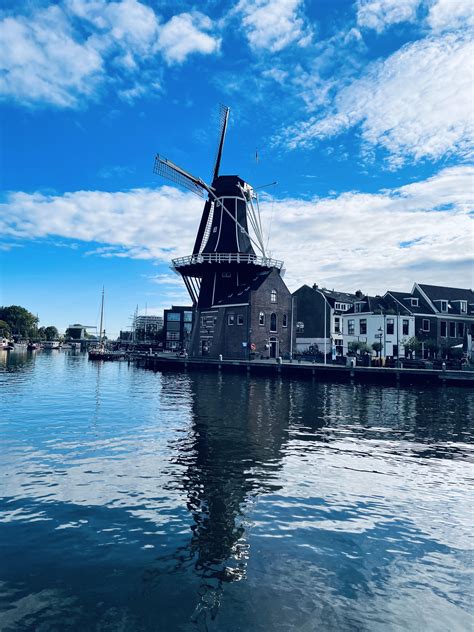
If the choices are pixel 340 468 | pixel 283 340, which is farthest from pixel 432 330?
pixel 340 468

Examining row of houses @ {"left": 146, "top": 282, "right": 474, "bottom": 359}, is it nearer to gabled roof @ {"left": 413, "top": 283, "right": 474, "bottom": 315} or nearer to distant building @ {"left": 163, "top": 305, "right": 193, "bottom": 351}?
gabled roof @ {"left": 413, "top": 283, "right": 474, "bottom": 315}

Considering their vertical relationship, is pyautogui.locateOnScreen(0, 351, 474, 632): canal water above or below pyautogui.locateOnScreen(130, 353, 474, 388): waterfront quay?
below

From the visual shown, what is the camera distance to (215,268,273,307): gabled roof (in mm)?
63031

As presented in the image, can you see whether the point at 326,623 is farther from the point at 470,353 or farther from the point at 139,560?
the point at 470,353

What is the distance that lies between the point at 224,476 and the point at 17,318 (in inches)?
6566

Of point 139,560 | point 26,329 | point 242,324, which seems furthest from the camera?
point 26,329

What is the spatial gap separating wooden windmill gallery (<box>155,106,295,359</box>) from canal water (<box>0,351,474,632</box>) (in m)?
42.9

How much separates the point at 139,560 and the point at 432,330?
64.0 metres

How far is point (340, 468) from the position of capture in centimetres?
1417

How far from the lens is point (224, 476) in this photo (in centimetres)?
1288

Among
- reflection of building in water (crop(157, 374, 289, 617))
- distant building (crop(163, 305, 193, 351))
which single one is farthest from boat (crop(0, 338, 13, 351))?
reflection of building in water (crop(157, 374, 289, 617))

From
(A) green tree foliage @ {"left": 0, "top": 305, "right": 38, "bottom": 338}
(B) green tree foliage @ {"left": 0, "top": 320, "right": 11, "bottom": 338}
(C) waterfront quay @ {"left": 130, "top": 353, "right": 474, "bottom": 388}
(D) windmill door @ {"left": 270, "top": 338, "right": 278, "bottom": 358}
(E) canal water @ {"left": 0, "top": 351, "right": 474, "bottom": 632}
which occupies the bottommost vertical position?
(E) canal water @ {"left": 0, "top": 351, "right": 474, "bottom": 632}

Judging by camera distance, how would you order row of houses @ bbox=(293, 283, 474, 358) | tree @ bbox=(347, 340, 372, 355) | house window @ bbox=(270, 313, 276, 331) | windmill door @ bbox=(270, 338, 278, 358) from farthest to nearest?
windmill door @ bbox=(270, 338, 278, 358) → house window @ bbox=(270, 313, 276, 331) → row of houses @ bbox=(293, 283, 474, 358) → tree @ bbox=(347, 340, 372, 355)

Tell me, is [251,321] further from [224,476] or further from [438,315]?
[224,476]
